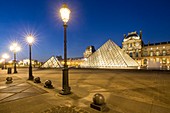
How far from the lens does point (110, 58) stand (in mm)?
31219

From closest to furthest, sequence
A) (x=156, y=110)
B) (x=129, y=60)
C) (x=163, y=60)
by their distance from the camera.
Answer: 1. (x=156, y=110)
2. (x=129, y=60)
3. (x=163, y=60)

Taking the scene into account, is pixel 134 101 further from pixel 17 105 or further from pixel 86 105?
pixel 17 105

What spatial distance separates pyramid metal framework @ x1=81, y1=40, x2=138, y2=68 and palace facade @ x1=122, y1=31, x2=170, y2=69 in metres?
33.6

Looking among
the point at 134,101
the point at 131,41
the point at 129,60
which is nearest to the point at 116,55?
the point at 129,60

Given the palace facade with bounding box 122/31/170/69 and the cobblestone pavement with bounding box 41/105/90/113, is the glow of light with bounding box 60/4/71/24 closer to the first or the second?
the cobblestone pavement with bounding box 41/105/90/113

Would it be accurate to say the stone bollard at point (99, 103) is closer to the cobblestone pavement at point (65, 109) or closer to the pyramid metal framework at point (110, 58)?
the cobblestone pavement at point (65, 109)

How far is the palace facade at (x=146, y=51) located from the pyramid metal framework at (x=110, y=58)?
110ft

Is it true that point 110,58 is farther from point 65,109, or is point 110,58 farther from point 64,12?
point 65,109

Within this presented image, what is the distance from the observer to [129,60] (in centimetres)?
2928

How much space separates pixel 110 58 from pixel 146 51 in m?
52.2

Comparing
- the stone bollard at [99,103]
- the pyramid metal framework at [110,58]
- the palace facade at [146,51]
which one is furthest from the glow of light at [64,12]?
the palace facade at [146,51]

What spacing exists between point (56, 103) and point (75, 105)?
0.79m

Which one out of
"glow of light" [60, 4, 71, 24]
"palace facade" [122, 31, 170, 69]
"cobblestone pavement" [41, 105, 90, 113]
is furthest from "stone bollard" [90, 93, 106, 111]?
"palace facade" [122, 31, 170, 69]

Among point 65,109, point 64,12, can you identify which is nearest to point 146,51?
point 64,12
